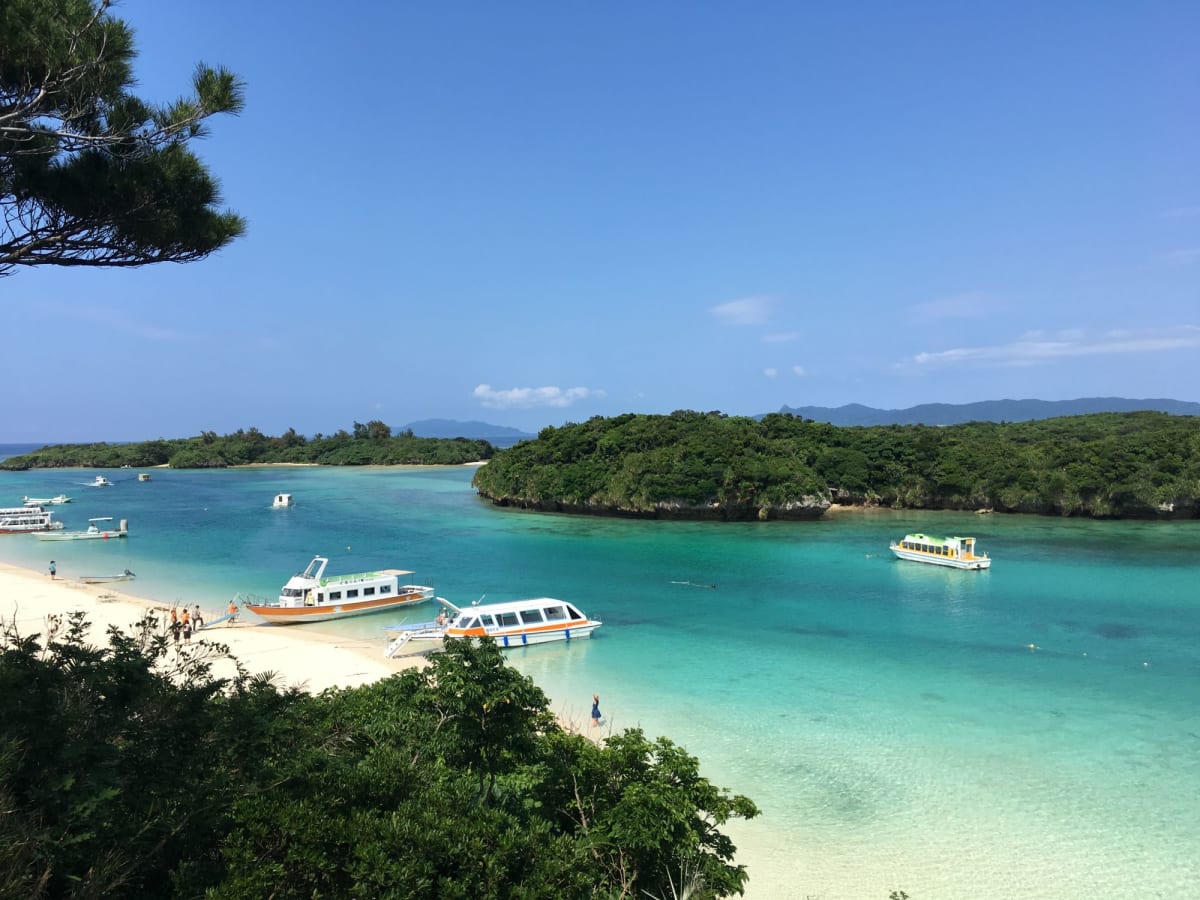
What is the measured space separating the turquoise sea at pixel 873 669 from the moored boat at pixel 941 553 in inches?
39.3

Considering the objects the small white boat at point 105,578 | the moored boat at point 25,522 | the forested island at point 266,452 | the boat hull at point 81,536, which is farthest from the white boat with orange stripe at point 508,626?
the forested island at point 266,452

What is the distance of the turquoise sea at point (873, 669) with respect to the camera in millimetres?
10609

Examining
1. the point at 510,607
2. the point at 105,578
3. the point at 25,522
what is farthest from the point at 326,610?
the point at 25,522

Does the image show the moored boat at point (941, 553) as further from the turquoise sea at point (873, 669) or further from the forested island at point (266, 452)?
the forested island at point (266, 452)

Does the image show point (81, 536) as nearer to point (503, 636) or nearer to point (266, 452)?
point (503, 636)

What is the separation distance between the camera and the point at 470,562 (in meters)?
35.3

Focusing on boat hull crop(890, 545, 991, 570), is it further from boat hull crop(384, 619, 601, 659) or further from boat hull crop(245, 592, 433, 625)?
boat hull crop(245, 592, 433, 625)

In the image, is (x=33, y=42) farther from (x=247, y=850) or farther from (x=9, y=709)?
(x=247, y=850)

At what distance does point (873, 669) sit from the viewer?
19.0 m

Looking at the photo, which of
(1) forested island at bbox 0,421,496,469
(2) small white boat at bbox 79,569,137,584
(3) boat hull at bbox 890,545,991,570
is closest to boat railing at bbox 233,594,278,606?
(2) small white boat at bbox 79,569,137,584

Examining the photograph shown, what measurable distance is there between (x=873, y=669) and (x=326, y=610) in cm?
1819

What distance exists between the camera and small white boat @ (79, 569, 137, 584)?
96.1 ft

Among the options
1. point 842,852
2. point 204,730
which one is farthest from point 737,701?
Result: point 204,730

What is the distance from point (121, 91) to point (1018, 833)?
54.7 ft
